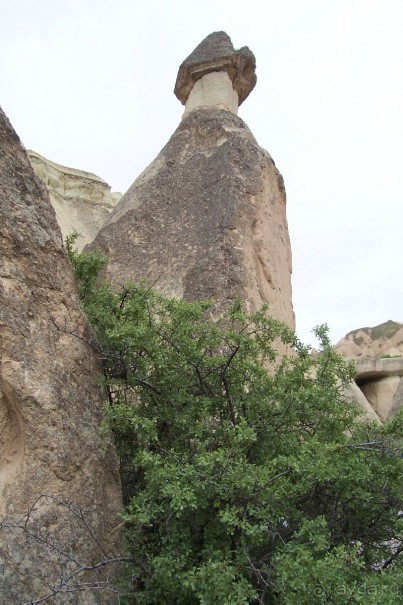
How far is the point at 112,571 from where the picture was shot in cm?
372

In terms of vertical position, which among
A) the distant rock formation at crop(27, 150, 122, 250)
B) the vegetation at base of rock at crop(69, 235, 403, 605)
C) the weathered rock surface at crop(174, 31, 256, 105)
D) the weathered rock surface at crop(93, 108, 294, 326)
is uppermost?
the distant rock formation at crop(27, 150, 122, 250)

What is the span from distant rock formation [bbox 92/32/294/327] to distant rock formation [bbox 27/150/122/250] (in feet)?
25.9

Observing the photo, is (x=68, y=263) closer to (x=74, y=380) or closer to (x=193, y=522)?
(x=74, y=380)

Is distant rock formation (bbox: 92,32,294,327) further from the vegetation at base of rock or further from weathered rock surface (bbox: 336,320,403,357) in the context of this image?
weathered rock surface (bbox: 336,320,403,357)

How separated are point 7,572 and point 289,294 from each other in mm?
5122

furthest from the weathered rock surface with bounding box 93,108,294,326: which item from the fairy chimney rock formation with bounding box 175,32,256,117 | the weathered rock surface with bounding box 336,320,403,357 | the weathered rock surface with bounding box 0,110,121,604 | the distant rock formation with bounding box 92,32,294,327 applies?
the weathered rock surface with bounding box 336,320,403,357

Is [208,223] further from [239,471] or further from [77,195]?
[77,195]

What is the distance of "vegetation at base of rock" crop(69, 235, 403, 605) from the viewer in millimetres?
3404

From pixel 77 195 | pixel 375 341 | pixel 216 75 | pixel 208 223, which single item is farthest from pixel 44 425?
pixel 375 341

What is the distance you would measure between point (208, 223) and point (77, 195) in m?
10.7

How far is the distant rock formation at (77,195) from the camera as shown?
53.4 ft

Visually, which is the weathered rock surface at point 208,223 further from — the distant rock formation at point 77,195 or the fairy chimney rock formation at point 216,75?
the distant rock formation at point 77,195

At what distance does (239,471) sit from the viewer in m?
3.58

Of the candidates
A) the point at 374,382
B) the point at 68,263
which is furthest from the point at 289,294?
the point at 374,382
